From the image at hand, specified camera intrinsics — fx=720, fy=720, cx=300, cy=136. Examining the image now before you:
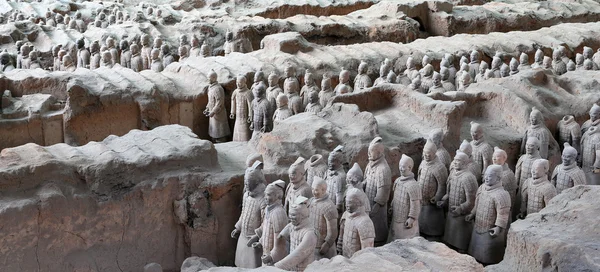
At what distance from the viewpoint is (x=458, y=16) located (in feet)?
50.2

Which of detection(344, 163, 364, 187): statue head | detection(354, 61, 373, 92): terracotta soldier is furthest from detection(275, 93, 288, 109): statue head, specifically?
detection(344, 163, 364, 187): statue head

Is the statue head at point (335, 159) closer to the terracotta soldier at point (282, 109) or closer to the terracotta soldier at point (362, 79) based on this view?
the terracotta soldier at point (282, 109)

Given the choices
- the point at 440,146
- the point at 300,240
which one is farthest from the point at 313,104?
the point at 300,240

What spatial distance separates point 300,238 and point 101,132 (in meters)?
4.43

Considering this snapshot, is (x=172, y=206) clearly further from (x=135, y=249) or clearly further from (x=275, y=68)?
(x=275, y=68)

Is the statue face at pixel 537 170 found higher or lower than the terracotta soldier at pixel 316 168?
higher

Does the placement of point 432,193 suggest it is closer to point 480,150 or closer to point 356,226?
point 480,150

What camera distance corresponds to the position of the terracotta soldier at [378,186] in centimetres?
641

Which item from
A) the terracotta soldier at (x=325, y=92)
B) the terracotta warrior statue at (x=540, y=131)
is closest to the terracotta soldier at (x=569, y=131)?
the terracotta warrior statue at (x=540, y=131)

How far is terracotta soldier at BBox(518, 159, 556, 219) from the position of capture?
6320 millimetres

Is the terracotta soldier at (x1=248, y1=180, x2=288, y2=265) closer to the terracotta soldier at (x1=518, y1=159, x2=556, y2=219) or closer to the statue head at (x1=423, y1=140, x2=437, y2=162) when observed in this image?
the statue head at (x1=423, y1=140, x2=437, y2=162)

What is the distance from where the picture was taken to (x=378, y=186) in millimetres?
6410

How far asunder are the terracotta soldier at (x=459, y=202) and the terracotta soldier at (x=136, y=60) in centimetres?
663

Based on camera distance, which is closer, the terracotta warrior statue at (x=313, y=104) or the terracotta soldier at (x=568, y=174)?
the terracotta soldier at (x=568, y=174)
